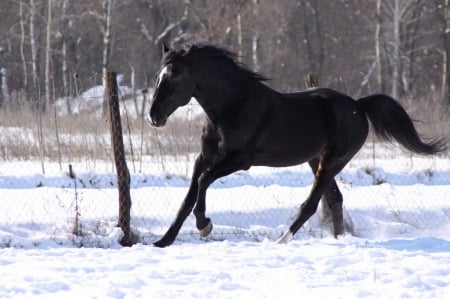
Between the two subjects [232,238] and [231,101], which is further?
[232,238]

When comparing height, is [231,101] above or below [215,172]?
above

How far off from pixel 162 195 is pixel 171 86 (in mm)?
3212

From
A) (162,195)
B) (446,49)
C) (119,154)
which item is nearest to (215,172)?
(119,154)

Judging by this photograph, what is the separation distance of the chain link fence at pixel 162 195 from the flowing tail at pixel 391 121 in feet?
3.52

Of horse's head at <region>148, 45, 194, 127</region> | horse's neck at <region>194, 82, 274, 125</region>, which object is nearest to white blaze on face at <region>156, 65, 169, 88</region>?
horse's head at <region>148, 45, 194, 127</region>

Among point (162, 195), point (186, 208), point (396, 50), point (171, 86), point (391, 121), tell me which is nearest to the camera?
point (171, 86)

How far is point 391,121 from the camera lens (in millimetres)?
8898

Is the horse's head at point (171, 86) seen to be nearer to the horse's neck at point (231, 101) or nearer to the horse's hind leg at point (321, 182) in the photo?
the horse's neck at point (231, 101)

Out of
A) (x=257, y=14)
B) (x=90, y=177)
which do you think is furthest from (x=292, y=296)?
(x=257, y=14)

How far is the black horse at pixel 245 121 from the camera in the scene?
7.40 meters

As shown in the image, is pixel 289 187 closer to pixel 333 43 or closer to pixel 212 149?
pixel 212 149

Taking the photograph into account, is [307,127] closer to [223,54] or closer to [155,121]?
[223,54]

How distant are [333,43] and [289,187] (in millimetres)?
30810

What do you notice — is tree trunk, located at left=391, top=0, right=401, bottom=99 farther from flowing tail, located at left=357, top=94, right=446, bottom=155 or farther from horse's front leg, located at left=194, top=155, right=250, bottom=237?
horse's front leg, located at left=194, top=155, right=250, bottom=237
